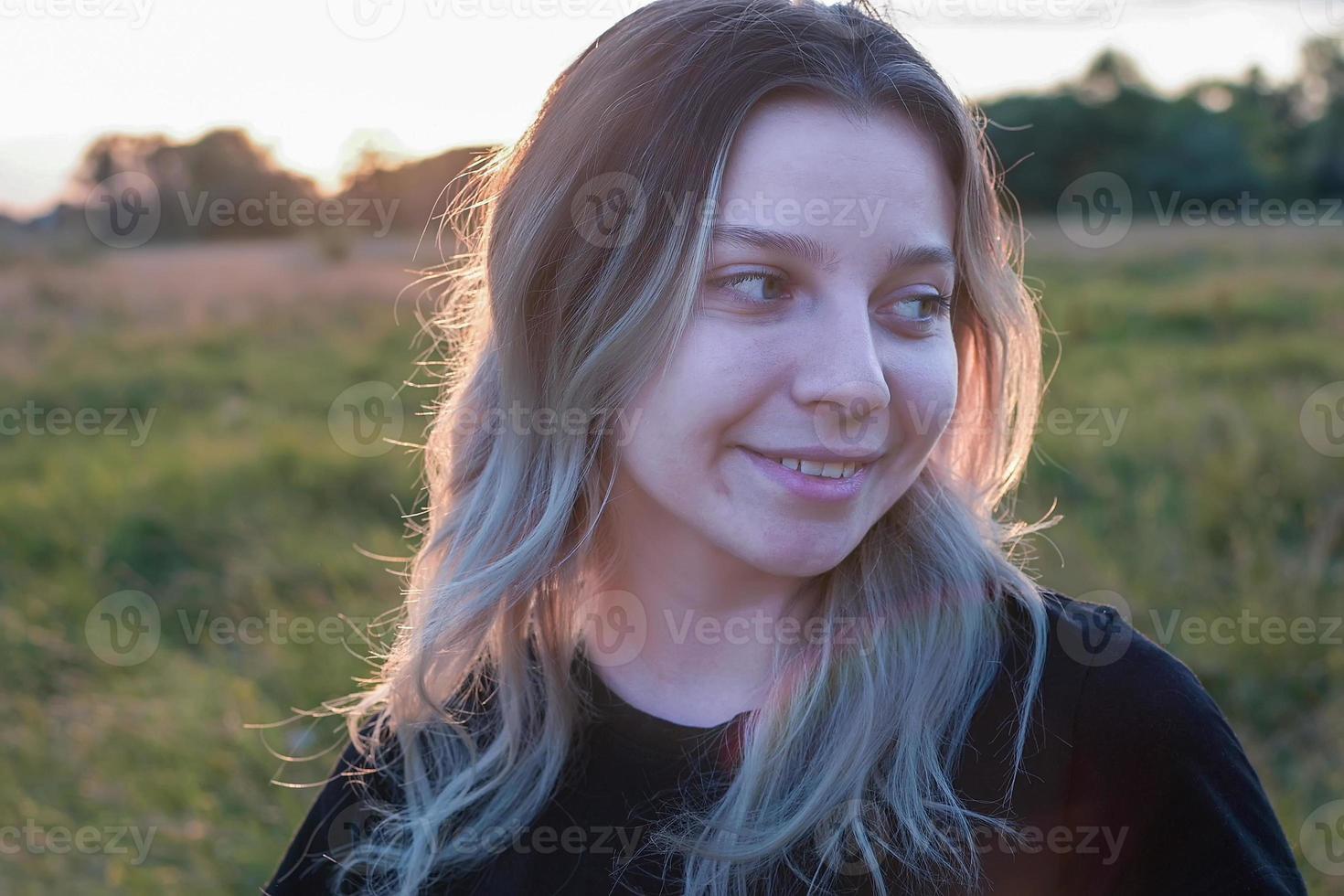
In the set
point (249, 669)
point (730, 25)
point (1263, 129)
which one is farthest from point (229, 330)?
point (1263, 129)

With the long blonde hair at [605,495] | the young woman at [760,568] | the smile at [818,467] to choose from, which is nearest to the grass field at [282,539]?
the long blonde hair at [605,495]

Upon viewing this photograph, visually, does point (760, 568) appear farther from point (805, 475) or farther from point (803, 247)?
point (803, 247)

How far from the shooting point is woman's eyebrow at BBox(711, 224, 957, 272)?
137 cm

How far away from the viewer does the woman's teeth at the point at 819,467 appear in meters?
1.43

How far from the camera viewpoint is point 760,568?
59.6 inches

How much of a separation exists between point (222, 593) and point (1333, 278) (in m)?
10.9

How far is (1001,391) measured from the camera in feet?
5.91

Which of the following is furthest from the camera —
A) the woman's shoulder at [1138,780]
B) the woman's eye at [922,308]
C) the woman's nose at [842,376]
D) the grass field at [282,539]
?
the grass field at [282,539]

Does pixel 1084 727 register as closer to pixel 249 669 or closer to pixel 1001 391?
pixel 1001 391

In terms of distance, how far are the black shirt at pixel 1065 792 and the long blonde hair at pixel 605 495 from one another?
4cm

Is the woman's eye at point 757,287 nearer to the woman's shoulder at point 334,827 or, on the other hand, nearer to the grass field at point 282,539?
the woman's shoulder at point 334,827

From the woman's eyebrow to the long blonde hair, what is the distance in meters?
0.04

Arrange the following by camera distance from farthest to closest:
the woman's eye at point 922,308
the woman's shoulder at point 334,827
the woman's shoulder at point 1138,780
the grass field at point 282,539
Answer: the grass field at point 282,539 < the woman's shoulder at point 334,827 < the woman's eye at point 922,308 < the woman's shoulder at point 1138,780

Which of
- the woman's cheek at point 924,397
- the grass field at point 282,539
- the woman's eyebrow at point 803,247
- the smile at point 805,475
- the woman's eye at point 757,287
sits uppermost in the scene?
the woman's eyebrow at point 803,247
